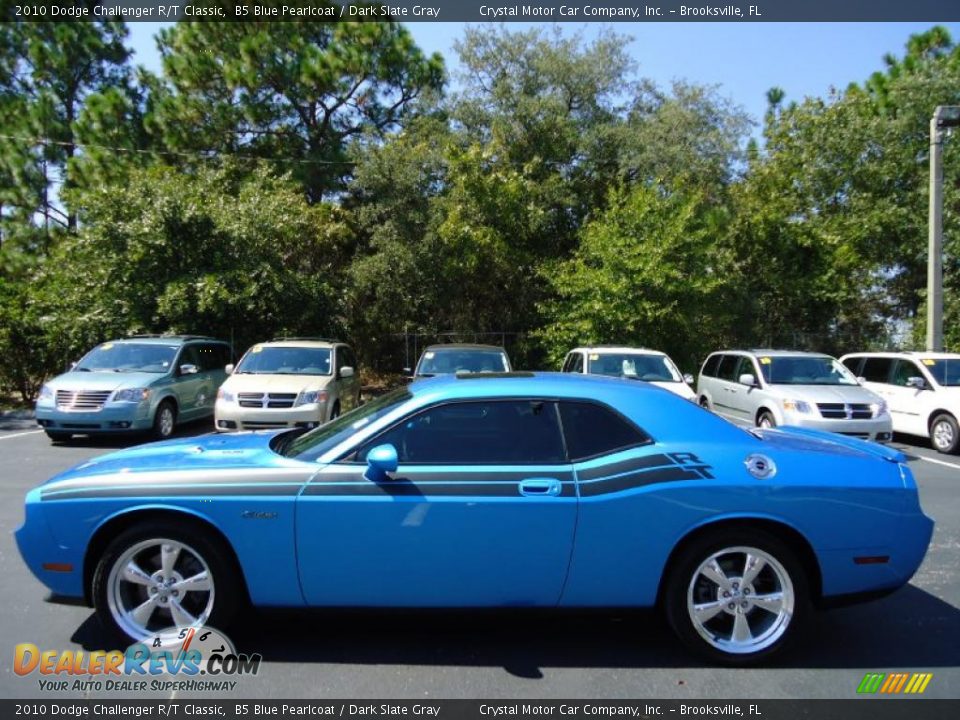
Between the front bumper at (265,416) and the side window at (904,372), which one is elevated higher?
the side window at (904,372)

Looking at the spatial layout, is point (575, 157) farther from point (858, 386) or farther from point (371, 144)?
point (858, 386)

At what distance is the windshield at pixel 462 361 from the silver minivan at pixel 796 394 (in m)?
3.99

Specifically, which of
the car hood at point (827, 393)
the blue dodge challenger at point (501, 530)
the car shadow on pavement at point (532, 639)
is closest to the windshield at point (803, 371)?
the car hood at point (827, 393)

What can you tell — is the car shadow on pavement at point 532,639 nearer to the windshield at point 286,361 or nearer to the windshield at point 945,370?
the windshield at point 286,361

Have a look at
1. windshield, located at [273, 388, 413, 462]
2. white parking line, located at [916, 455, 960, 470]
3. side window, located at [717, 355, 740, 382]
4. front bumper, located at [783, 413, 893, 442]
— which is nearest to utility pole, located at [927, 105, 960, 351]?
side window, located at [717, 355, 740, 382]

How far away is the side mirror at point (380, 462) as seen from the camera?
373cm

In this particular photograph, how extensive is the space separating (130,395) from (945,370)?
42.9ft

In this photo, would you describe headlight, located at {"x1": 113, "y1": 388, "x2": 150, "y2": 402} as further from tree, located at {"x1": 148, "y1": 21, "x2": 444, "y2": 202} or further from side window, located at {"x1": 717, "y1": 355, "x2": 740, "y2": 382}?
tree, located at {"x1": 148, "y1": 21, "x2": 444, "y2": 202}

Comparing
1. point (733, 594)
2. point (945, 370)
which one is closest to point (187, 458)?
point (733, 594)

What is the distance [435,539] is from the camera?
12.4ft

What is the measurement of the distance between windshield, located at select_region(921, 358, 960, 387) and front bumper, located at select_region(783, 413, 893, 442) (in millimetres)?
2090

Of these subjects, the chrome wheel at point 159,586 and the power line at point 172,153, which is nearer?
the chrome wheel at point 159,586

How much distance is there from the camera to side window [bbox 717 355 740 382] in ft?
42.4

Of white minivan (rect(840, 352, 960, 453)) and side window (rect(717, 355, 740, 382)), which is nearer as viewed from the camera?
white minivan (rect(840, 352, 960, 453))
